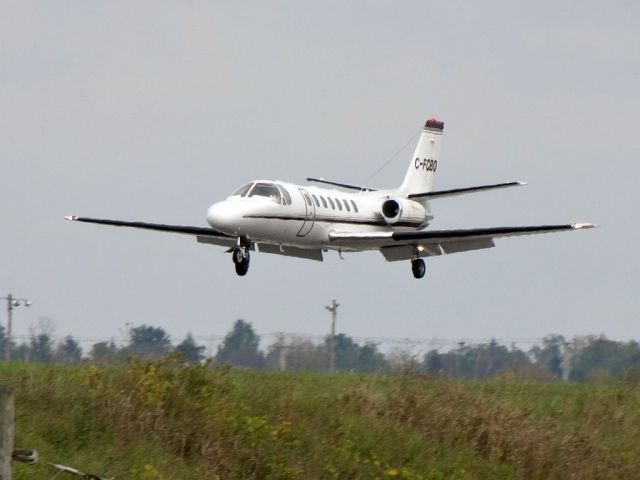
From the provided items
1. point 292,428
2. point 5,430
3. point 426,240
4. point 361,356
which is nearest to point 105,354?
point 292,428

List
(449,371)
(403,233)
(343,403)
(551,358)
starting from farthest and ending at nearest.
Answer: (551,358) < (403,233) < (449,371) < (343,403)

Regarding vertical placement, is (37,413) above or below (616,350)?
below

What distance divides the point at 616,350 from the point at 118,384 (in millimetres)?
44723

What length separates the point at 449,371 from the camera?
2553 cm

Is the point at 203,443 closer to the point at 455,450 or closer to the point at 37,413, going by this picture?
the point at 37,413

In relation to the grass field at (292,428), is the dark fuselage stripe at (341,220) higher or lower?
higher

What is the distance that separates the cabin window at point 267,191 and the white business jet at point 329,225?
0.07ft

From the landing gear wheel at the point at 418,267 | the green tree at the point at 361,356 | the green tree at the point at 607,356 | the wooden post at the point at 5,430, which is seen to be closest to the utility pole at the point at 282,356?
the green tree at the point at 361,356

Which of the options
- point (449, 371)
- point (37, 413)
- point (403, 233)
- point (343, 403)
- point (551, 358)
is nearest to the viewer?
point (37, 413)

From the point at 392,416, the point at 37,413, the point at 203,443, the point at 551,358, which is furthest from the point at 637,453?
the point at 551,358

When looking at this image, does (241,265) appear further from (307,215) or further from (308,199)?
(308,199)

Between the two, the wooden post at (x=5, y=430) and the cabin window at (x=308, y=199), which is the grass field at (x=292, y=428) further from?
the cabin window at (x=308, y=199)

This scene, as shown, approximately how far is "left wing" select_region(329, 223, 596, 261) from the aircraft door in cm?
115

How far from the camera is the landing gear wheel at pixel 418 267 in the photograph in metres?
37.5
